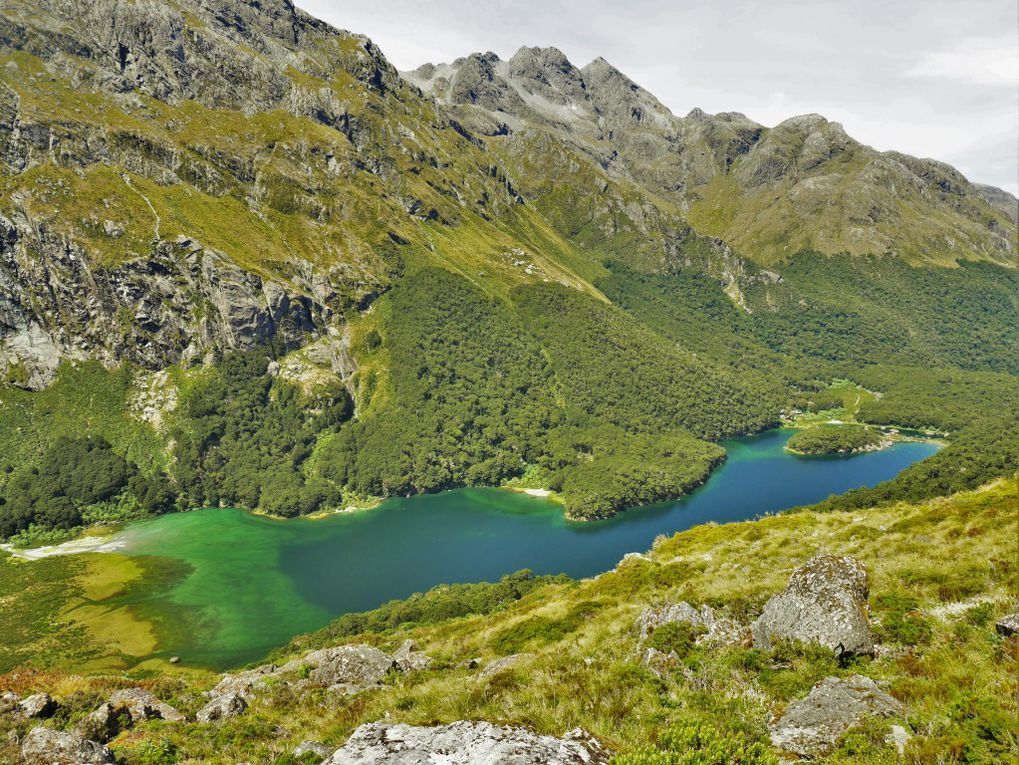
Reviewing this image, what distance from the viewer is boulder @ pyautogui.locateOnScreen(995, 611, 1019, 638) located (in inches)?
608

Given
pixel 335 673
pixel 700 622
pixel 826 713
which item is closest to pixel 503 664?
pixel 700 622

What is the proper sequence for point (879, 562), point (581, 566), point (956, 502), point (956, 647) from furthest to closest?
point (581, 566)
point (956, 502)
point (879, 562)
point (956, 647)

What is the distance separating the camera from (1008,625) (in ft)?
51.3

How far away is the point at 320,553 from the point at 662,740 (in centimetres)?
17196

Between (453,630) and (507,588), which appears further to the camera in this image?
(507,588)

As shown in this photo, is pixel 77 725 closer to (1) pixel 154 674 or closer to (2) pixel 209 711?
(2) pixel 209 711

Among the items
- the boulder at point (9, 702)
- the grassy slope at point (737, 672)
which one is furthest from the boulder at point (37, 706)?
the grassy slope at point (737, 672)

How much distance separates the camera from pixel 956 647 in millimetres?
16281

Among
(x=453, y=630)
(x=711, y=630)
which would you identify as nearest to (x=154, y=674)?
(x=453, y=630)

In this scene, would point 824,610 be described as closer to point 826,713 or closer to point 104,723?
point 826,713

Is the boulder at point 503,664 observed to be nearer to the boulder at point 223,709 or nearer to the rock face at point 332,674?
the rock face at point 332,674

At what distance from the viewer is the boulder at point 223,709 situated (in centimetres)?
2575

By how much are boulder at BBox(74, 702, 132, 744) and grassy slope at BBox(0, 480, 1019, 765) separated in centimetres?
161

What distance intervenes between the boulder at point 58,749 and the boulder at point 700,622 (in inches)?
883
